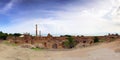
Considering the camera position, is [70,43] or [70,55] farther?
[70,43]

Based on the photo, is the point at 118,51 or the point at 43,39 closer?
the point at 118,51

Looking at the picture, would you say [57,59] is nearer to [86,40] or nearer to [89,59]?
[89,59]

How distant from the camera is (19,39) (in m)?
56.1

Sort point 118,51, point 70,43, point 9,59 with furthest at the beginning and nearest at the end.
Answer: point 70,43
point 118,51
point 9,59

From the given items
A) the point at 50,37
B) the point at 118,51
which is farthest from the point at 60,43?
the point at 118,51

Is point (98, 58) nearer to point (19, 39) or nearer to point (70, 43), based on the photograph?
point (70, 43)

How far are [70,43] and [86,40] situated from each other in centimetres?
469

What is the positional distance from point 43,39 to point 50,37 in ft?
10.6

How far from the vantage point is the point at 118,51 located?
23500mm

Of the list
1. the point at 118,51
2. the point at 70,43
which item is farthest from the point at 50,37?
the point at 118,51

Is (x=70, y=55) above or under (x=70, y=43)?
under

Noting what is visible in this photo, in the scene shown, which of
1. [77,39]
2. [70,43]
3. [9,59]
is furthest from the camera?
[77,39]

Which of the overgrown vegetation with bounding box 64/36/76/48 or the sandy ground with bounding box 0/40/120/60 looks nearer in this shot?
the sandy ground with bounding box 0/40/120/60

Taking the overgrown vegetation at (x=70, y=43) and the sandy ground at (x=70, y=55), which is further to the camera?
the overgrown vegetation at (x=70, y=43)
